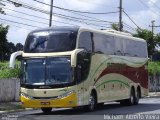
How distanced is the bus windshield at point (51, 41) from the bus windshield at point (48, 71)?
48 cm

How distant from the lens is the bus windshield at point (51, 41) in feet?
73.6

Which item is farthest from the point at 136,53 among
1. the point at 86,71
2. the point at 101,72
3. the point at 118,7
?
the point at 118,7

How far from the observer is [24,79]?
74.5 ft

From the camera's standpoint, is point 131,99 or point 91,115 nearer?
point 91,115

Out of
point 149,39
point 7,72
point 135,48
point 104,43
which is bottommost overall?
point 7,72

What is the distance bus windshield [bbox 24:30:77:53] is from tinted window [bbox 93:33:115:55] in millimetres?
2361

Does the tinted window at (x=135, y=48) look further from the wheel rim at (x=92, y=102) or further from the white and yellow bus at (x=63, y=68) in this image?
the wheel rim at (x=92, y=102)

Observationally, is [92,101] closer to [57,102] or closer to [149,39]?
[57,102]

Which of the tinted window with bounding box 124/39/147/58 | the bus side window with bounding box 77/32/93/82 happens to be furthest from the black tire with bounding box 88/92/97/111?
the tinted window with bounding box 124/39/147/58

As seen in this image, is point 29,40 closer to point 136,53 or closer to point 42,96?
point 42,96

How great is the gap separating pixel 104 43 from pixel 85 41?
8.81ft

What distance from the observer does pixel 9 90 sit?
105ft

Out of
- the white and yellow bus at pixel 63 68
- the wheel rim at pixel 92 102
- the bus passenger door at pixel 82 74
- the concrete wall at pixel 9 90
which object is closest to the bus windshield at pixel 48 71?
the white and yellow bus at pixel 63 68

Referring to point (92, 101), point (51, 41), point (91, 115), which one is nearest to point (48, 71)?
point (51, 41)
